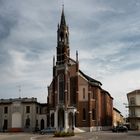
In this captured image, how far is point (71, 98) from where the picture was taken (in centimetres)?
8144

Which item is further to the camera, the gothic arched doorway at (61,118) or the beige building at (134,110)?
the beige building at (134,110)

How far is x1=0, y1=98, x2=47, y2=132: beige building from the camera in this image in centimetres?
9006

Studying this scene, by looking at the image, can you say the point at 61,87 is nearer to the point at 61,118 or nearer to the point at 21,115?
the point at 61,118

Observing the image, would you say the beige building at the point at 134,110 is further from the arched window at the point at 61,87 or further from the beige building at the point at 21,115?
the beige building at the point at 21,115

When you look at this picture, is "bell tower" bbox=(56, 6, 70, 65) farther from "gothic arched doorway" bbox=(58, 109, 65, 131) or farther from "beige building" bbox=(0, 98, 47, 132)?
"beige building" bbox=(0, 98, 47, 132)

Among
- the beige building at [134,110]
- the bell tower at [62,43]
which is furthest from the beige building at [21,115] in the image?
the beige building at [134,110]

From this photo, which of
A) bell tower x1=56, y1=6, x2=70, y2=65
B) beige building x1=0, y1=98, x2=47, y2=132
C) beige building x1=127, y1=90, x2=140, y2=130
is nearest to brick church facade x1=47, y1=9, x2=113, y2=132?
bell tower x1=56, y1=6, x2=70, y2=65

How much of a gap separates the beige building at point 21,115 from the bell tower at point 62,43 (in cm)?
1478

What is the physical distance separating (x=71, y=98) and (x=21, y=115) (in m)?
17.5

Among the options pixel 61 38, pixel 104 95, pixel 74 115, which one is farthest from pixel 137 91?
pixel 61 38

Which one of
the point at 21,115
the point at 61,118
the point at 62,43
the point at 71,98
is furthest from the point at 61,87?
the point at 21,115

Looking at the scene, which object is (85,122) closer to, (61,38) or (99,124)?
(99,124)

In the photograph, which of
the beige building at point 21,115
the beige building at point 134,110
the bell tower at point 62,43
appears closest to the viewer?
the beige building at point 134,110

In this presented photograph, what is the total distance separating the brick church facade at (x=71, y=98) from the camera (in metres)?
79.2
